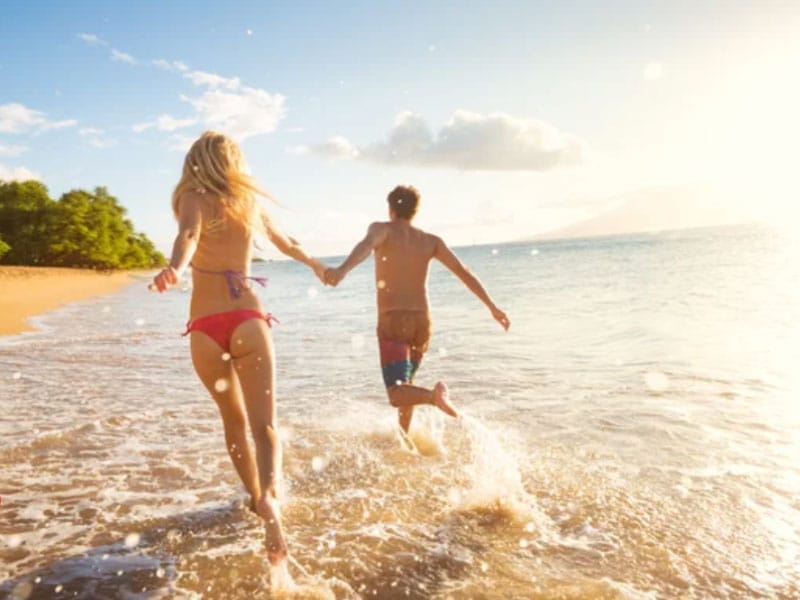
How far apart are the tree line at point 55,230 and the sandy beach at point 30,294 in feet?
58.8

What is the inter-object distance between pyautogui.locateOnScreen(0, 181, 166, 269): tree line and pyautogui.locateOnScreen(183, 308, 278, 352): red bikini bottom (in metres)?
63.0

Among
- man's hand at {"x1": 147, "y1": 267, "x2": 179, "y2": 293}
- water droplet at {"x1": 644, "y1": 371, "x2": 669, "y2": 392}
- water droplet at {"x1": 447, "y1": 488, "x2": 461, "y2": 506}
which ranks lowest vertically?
water droplet at {"x1": 644, "y1": 371, "x2": 669, "y2": 392}

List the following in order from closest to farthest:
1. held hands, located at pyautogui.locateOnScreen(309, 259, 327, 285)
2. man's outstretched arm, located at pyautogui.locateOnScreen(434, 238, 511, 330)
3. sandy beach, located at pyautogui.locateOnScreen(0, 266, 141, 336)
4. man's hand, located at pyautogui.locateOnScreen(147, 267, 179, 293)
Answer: man's hand, located at pyautogui.locateOnScreen(147, 267, 179, 293) → held hands, located at pyautogui.locateOnScreen(309, 259, 327, 285) → man's outstretched arm, located at pyautogui.locateOnScreen(434, 238, 511, 330) → sandy beach, located at pyautogui.locateOnScreen(0, 266, 141, 336)

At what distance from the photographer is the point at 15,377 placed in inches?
353

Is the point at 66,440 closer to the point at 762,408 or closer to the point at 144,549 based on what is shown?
the point at 144,549

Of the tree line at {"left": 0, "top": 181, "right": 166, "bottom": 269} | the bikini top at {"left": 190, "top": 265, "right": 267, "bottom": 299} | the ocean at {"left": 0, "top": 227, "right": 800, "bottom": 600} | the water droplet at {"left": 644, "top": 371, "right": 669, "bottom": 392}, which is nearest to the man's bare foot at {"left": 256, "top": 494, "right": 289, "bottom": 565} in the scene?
the ocean at {"left": 0, "top": 227, "right": 800, "bottom": 600}

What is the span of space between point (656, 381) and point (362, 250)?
16.3ft

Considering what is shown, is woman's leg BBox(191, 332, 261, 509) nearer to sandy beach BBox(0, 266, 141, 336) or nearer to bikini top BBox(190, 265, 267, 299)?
bikini top BBox(190, 265, 267, 299)

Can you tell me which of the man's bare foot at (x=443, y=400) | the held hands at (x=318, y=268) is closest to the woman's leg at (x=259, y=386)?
the held hands at (x=318, y=268)

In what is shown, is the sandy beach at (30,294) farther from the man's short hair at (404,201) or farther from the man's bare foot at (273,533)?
the man's bare foot at (273,533)

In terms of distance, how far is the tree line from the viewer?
193ft

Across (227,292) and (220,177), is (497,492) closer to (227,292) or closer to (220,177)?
(227,292)

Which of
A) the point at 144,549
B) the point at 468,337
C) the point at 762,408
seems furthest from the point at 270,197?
the point at 468,337

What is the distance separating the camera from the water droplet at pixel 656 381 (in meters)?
7.61
